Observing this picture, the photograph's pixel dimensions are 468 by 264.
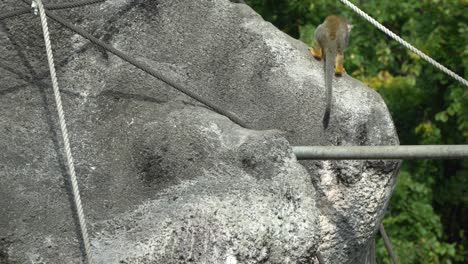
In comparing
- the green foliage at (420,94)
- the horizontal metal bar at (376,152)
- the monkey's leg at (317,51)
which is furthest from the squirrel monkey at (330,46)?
the green foliage at (420,94)

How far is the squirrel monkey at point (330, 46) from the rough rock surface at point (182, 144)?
7 cm

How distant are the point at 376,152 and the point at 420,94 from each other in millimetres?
6247

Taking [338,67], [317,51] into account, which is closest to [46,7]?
[338,67]

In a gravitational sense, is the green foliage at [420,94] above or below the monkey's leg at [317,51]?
below

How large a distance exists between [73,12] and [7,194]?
1014mm

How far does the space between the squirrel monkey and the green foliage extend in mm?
2589

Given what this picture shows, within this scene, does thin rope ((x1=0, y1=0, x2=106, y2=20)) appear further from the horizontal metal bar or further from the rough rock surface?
the horizontal metal bar

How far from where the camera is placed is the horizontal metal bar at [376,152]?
3.90 metres

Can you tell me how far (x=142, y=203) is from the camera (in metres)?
3.62

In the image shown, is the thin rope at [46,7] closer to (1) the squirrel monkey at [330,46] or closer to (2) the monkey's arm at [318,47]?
(1) the squirrel monkey at [330,46]

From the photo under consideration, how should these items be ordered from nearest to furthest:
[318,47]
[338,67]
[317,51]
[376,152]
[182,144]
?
1. [182,144]
2. [376,152]
3. [338,67]
4. [317,51]
5. [318,47]

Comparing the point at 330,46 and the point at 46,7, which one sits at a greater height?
the point at 46,7

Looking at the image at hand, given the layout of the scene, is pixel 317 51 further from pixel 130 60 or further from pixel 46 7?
pixel 46 7

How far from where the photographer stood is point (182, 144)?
12.3ft
